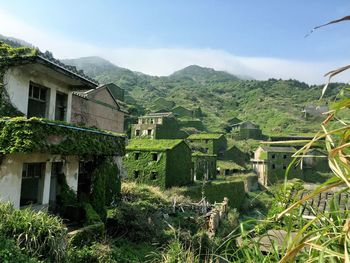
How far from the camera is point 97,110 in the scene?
84.2ft

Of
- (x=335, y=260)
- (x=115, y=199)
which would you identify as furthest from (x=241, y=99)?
(x=335, y=260)

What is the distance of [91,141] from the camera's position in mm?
13406

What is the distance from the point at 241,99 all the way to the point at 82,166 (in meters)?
122

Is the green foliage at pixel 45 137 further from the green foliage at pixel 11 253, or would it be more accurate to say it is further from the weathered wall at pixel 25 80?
the green foliage at pixel 11 253

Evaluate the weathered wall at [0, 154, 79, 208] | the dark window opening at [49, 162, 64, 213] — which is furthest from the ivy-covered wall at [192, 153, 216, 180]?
the weathered wall at [0, 154, 79, 208]

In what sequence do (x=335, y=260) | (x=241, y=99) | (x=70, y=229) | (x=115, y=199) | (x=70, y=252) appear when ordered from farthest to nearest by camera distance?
(x=241, y=99)
(x=115, y=199)
(x=70, y=229)
(x=70, y=252)
(x=335, y=260)

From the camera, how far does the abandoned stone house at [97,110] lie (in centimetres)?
2272

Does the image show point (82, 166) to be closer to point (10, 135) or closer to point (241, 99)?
point (10, 135)

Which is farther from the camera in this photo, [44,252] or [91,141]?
[91,141]

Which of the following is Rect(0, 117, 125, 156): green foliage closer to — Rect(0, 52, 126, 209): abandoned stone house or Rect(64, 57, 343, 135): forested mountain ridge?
Rect(0, 52, 126, 209): abandoned stone house

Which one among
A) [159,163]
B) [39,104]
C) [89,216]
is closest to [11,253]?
[89,216]

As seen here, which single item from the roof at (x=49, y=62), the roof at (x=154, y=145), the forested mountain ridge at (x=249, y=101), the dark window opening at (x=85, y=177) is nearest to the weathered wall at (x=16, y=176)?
the dark window opening at (x=85, y=177)

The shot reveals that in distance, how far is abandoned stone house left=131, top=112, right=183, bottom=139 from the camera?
171ft

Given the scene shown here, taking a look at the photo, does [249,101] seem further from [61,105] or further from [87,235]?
[87,235]
